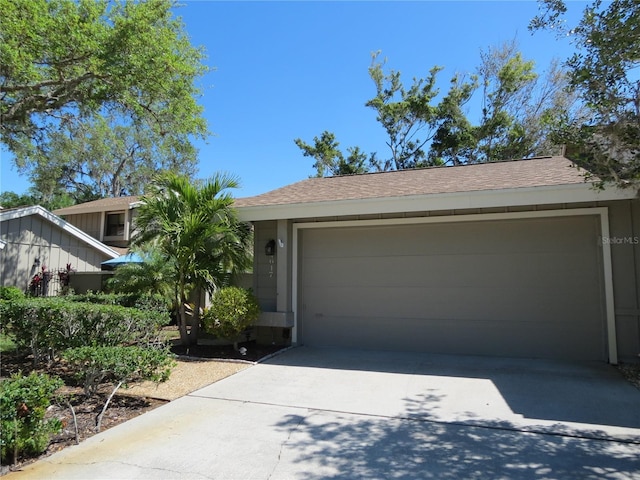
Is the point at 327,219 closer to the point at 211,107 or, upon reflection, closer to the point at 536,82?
the point at 211,107

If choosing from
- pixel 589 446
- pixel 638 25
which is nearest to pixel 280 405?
pixel 589 446

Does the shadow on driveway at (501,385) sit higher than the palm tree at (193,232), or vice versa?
the palm tree at (193,232)

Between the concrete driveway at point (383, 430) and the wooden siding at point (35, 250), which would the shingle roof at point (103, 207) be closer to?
the wooden siding at point (35, 250)

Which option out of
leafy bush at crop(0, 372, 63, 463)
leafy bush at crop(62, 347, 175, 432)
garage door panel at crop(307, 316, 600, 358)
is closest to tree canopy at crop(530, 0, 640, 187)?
garage door panel at crop(307, 316, 600, 358)

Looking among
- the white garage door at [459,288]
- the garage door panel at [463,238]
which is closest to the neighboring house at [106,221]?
the white garage door at [459,288]

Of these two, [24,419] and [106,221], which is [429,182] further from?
[106,221]

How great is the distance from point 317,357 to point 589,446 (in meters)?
4.57

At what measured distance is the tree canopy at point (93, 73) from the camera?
311 inches

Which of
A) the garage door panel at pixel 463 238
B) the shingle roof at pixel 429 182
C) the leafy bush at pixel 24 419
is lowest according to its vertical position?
the leafy bush at pixel 24 419

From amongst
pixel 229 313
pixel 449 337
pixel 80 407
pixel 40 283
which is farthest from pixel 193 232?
pixel 40 283

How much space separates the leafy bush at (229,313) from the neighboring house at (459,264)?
795mm

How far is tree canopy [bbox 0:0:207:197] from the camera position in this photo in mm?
7891

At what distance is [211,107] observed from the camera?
12047mm

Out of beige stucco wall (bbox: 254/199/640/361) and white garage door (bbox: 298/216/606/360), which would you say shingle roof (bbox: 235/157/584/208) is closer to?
white garage door (bbox: 298/216/606/360)
